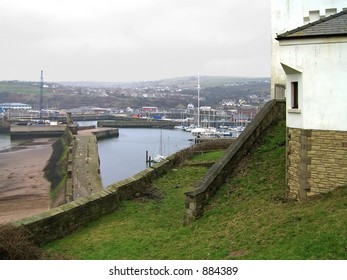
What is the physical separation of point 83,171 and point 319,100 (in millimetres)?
35564

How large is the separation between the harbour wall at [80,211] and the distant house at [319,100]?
285 inches

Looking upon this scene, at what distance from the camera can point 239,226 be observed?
10898 millimetres

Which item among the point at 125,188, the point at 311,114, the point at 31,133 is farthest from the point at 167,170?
the point at 31,133

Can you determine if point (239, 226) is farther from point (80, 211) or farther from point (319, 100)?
point (80, 211)

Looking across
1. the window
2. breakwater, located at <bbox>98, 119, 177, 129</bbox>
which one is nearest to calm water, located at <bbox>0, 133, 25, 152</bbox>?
breakwater, located at <bbox>98, 119, 177, 129</bbox>

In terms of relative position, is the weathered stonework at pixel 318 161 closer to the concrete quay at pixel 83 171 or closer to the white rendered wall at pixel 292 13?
the white rendered wall at pixel 292 13

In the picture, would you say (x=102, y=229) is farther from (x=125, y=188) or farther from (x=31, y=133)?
(x=31, y=133)

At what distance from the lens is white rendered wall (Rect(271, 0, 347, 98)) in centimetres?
1444

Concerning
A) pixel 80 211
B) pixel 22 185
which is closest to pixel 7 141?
pixel 22 185

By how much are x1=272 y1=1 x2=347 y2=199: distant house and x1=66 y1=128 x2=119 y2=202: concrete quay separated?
652 inches

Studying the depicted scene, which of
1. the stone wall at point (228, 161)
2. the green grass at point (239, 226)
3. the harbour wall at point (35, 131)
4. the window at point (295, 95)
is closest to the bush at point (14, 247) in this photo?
the green grass at point (239, 226)

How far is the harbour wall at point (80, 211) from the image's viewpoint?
40.5 feet

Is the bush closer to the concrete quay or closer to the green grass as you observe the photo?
the green grass

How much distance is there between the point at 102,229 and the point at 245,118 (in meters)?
142
